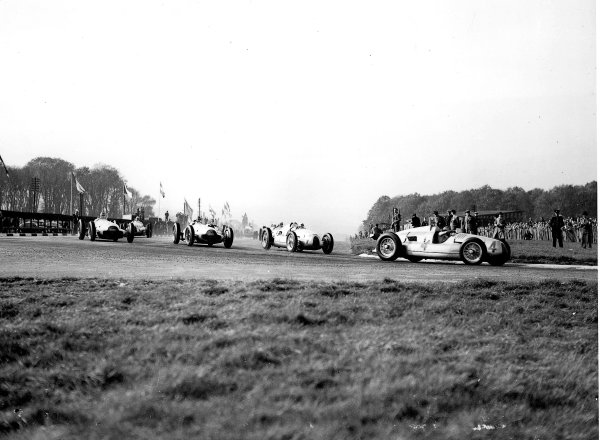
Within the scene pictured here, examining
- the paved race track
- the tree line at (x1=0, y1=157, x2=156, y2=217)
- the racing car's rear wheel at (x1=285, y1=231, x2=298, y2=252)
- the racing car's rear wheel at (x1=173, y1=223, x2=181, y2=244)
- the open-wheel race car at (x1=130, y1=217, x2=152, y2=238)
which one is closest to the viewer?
the paved race track

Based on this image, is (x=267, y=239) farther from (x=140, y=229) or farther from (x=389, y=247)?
(x=140, y=229)

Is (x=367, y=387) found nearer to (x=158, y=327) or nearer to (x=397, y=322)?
(x=397, y=322)

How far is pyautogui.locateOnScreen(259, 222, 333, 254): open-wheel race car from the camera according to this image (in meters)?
16.0

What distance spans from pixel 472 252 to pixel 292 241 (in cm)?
667

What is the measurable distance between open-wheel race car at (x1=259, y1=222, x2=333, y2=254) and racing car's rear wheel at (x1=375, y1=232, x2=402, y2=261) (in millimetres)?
3356

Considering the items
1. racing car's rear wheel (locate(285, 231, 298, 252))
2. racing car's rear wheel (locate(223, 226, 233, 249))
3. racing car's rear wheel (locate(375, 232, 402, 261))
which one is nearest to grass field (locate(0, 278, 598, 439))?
racing car's rear wheel (locate(375, 232, 402, 261))

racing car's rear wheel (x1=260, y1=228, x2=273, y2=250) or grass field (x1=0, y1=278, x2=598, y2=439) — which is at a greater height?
racing car's rear wheel (x1=260, y1=228, x2=273, y2=250)

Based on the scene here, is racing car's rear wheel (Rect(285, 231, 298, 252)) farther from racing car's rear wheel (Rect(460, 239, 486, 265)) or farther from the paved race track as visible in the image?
racing car's rear wheel (Rect(460, 239, 486, 265))

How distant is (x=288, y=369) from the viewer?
2740 mm

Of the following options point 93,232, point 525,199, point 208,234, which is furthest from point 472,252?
point 93,232

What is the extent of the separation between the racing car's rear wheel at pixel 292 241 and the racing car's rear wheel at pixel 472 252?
20.5 feet

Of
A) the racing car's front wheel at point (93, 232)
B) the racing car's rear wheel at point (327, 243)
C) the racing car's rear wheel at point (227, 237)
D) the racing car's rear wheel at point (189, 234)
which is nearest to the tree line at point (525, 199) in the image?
the racing car's rear wheel at point (327, 243)

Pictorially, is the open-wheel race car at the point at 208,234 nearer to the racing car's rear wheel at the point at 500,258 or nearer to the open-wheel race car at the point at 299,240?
the open-wheel race car at the point at 299,240

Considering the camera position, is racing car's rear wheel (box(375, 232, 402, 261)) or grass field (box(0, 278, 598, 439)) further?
racing car's rear wheel (box(375, 232, 402, 261))
